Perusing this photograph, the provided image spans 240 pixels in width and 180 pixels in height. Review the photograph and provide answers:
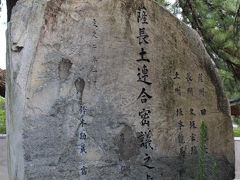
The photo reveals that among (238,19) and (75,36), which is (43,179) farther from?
(238,19)

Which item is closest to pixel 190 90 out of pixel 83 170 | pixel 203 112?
pixel 203 112

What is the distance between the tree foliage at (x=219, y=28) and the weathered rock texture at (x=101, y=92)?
200 centimetres

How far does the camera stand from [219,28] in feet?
18.2

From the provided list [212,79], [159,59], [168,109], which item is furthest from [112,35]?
[212,79]

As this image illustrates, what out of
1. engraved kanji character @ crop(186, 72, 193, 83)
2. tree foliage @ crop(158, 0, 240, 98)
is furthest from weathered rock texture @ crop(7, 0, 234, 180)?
tree foliage @ crop(158, 0, 240, 98)

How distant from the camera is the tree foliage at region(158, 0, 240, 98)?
17.9 ft

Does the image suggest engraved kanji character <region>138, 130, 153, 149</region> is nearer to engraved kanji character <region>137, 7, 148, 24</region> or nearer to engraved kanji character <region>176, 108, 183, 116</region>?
engraved kanji character <region>176, 108, 183, 116</region>

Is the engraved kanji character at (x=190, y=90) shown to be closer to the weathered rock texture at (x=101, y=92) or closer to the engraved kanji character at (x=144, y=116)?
the weathered rock texture at (x=101, y=92)

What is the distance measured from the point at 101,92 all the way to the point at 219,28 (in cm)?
273

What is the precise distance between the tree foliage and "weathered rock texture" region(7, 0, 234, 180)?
2.00 metres

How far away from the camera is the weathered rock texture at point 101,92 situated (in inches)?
120

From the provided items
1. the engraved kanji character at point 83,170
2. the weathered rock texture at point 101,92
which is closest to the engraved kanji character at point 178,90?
the weathered rock texture at point 101,92

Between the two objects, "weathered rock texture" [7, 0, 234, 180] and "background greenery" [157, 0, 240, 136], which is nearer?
"weathered rock texture" [7, 0, 234, 180]

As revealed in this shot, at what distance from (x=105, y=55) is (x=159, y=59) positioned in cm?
39
